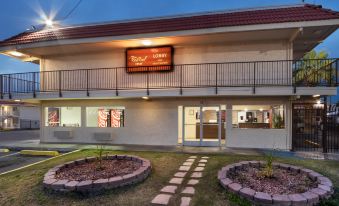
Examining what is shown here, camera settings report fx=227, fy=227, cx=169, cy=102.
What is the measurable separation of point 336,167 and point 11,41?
51.0ft

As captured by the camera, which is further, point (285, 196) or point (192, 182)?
point (192, 182)

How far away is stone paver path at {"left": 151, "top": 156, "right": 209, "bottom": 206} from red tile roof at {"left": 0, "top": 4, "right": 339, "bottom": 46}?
233 inches

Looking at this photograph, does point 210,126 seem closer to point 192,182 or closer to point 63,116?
point 192,182

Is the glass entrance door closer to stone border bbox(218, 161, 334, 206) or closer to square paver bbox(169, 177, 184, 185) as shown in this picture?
square paver bbox(169, 177, 184, 185)

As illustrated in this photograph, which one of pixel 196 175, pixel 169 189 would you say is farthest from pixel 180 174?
pixel 169 189

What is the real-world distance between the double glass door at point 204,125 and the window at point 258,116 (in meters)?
0.70

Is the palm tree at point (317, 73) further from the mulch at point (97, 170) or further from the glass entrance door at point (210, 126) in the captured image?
the mulch at point (97, 170)

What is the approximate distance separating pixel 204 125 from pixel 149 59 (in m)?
4.38

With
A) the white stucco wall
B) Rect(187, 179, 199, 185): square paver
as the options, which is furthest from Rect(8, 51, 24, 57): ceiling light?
Rect(187, 179, 199, 185): square paver

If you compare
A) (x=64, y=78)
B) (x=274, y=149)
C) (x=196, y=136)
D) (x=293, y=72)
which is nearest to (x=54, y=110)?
(x=64, y=78)

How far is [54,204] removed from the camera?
15.1 feet

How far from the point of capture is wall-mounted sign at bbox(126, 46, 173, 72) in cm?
1144

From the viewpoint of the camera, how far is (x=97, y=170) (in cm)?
611

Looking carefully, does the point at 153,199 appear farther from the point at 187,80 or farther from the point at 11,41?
the point at 11,41
